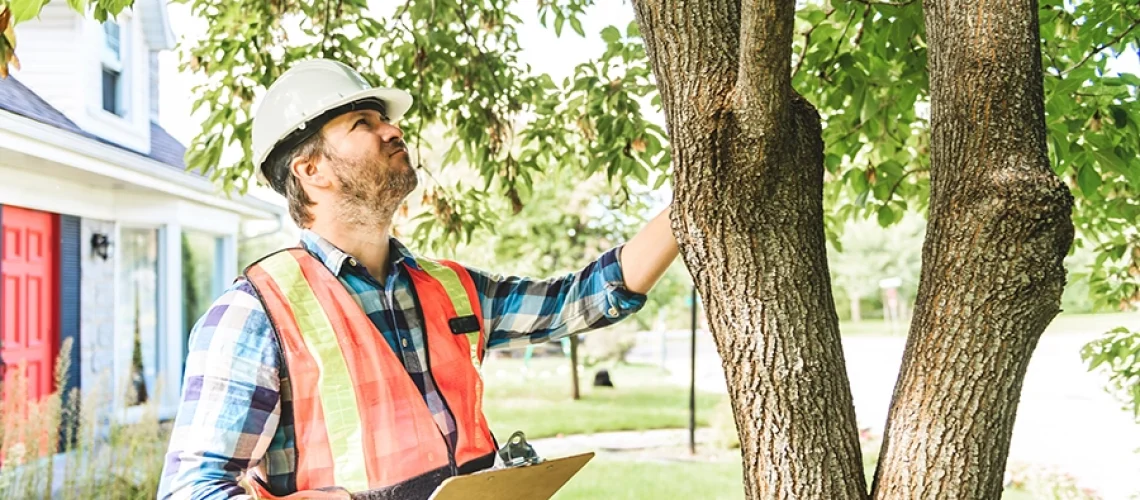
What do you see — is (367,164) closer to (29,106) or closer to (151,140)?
(29,106)

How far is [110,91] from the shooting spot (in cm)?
799

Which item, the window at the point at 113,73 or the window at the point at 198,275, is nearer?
the window at the point at 113,73

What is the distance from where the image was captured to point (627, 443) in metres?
9.87

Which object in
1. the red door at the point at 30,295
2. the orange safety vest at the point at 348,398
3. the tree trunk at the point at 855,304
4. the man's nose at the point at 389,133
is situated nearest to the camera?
the orange safety vest at the point at 348,398

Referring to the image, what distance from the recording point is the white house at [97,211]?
20.1ft

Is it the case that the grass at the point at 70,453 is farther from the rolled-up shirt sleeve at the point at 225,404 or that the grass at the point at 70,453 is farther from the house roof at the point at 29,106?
the rolled-up shirt sleeve at the point at 225,404

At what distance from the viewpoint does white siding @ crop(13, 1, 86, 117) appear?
22.5 feet

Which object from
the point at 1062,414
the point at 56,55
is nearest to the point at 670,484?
the point at 56,55

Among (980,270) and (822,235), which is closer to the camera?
(980,270)

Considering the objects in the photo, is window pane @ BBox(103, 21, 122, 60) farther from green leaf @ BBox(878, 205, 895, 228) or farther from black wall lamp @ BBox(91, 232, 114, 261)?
green leaf @ BBox(878, 205, 895, 228)

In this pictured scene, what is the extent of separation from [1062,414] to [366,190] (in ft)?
36.9

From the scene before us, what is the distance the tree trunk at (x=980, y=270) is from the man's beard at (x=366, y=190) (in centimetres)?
102


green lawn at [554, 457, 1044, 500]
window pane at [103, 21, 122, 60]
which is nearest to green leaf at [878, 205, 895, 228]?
green lawn at [554, 457, 1044, 500]

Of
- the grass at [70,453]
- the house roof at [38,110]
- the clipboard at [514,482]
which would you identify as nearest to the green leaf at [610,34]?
the clipboard at [514,482]
